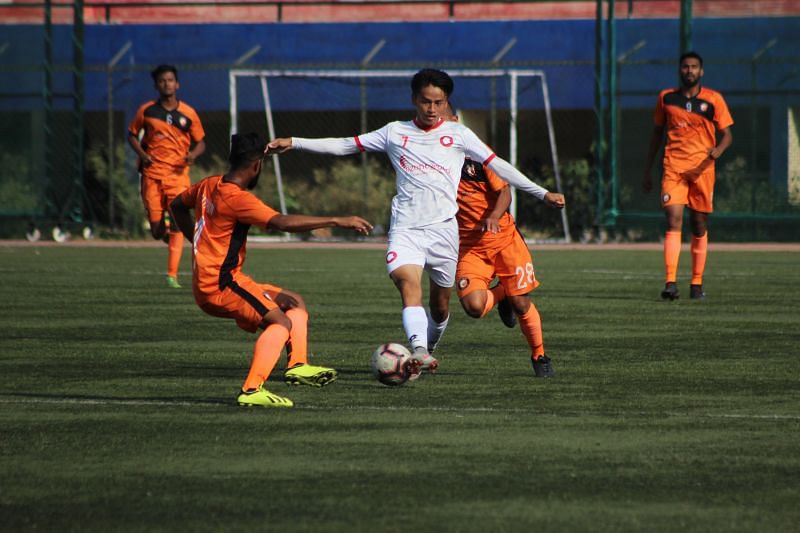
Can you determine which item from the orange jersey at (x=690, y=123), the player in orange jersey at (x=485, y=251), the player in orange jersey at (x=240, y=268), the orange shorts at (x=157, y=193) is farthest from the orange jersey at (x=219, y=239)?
the orange shorts at (x=157, y=193)

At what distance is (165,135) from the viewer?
58.9 ft

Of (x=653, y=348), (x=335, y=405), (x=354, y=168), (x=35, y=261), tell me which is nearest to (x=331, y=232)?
(x=354, y=168)

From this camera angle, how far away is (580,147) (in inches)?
1289

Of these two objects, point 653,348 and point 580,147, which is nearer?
point 653,348

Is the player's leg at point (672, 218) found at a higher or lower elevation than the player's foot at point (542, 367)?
higher

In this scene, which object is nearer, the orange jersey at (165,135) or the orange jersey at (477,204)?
the orange jersey at (477,204)

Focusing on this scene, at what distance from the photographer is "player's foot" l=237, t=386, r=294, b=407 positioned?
8.09 meters

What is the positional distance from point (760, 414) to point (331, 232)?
22530mm

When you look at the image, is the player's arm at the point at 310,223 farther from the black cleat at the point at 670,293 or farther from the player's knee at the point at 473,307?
the black cleat at the point at 670,293

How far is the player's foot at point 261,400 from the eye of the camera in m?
8.09

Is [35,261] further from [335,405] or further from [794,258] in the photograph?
[335,405]

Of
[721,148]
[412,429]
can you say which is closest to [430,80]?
[412,429]

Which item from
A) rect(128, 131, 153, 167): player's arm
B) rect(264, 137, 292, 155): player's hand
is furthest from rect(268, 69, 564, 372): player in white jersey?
rect(128, 131, 153, 167): player's arm

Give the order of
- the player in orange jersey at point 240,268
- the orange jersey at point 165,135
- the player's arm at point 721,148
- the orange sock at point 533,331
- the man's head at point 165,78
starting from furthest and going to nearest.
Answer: the orange jersey at point 165,135 < the man's head at point 165,78 < the player's arm at point 721,148 < the orange sock at point 533,331 < the player in orange jersey at point 240,268
